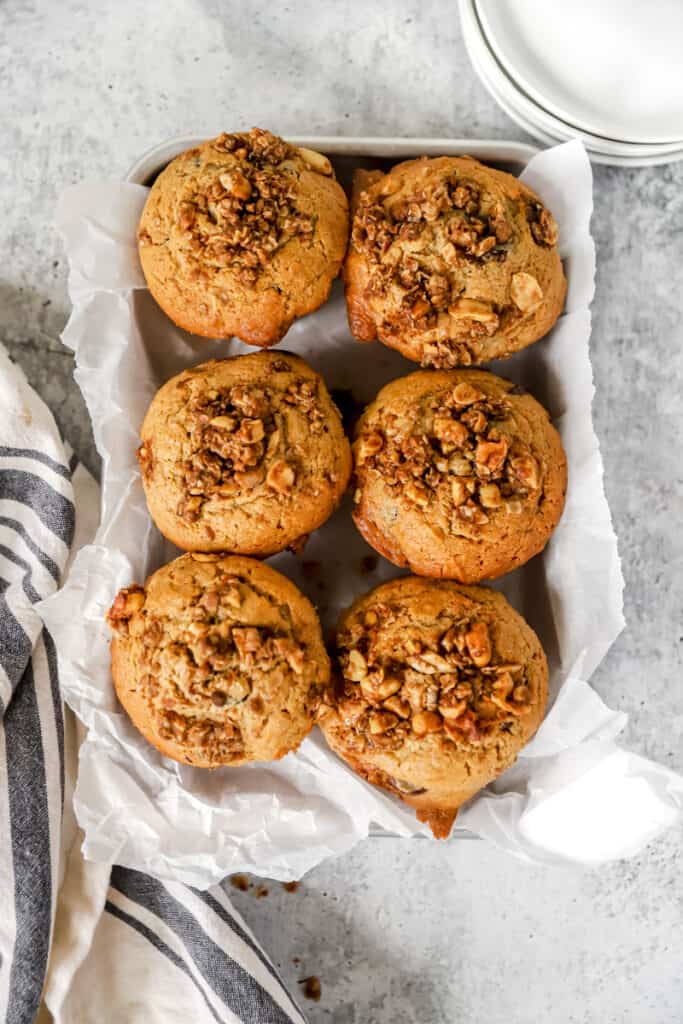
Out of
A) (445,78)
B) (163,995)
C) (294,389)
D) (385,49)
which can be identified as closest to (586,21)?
(445,78)

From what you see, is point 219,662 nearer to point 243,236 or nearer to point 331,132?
point 243,236

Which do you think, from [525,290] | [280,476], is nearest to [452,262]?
[525,290]

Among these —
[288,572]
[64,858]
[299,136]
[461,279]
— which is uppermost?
[299,136]

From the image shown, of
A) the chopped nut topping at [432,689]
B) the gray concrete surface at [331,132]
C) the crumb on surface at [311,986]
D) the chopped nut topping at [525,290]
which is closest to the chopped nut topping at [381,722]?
the chopped nut topping at [432,689]

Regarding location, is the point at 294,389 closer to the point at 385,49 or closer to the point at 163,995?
the point at 385,49

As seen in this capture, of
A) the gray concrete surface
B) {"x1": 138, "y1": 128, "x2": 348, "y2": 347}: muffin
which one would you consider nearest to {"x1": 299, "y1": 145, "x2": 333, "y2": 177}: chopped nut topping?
{"x1": 138, "y1": 128, "x2": 348, "y2": 347}: muffin

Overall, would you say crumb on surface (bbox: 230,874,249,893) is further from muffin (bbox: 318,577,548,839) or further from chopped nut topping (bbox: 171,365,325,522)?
chopped nut topping (bbox: 171,365,325,522)
